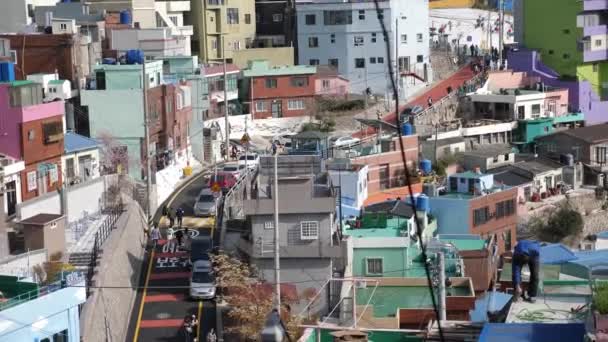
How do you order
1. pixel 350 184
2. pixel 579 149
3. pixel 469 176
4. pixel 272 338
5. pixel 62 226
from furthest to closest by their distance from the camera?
pixel 579 149 < pixel 469 176 < pixel 350 184 < pixel 62 226 < pixel 272 338

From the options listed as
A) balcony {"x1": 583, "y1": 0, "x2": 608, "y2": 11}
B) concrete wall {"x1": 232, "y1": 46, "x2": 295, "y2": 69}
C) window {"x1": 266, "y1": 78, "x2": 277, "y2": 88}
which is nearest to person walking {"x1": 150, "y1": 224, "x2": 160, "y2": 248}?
window {"x1": 266, "y1": 78, "x2": 277, "y2": 88}

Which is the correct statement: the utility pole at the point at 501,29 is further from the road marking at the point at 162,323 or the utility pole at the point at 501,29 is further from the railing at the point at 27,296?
the railing at the point at 27,296

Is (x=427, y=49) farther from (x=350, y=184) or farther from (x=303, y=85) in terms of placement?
(x=350, y=184)

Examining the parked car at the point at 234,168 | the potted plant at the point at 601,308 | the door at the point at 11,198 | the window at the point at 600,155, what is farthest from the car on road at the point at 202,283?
the window at the point at 600,155

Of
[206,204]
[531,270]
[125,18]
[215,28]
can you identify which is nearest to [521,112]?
[215,28]

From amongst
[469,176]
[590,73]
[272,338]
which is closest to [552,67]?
[590,73]

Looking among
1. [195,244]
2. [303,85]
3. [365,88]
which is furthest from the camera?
[365,88]

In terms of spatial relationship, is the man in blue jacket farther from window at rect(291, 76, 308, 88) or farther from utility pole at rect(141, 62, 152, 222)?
window at rect(291, 76, 308, 88)
